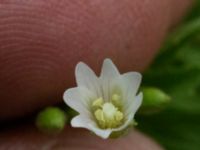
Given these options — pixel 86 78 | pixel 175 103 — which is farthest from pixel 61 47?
pixel 175 103

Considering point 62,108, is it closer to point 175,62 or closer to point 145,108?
point 145,108

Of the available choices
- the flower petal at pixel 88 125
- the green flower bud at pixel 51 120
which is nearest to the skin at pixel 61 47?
→ the green flower bud at pixel 51 120

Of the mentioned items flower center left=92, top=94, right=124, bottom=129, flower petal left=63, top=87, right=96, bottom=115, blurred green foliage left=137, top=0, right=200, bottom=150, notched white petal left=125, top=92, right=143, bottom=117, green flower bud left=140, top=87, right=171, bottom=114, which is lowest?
blurred green foliage left=137, top=0, right=200, bottom=150

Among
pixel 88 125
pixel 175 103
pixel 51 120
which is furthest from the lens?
pixel 175 103

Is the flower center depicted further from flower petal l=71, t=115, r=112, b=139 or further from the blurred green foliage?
the blurred green foliage

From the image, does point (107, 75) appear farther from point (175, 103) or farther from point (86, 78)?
point (175, 103)

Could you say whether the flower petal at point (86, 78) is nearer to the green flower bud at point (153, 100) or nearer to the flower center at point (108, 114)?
the flower center at point (108, 114)

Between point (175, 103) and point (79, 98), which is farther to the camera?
Result: point (175, 103)

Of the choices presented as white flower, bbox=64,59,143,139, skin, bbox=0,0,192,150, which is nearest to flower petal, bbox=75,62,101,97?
white flower, bbox=64,59,143,139
